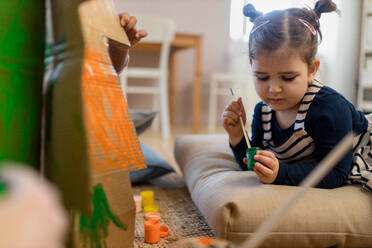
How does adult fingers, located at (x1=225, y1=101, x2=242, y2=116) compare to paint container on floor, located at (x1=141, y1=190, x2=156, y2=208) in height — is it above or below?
above

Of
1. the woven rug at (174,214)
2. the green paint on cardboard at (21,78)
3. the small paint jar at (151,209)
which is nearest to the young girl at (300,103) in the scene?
the woven rug at (174,214)

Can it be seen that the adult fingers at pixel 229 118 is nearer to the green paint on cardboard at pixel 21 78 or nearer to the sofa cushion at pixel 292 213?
the sofa cushion at pixel 292 213

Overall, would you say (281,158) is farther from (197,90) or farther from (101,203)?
(197,90)

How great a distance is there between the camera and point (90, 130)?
48 centimetres

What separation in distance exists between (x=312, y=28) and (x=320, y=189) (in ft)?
1.30

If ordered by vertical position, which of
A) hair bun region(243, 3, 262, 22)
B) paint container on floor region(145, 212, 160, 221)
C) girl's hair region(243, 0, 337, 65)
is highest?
hair bun region(243, 3, 262, 22)

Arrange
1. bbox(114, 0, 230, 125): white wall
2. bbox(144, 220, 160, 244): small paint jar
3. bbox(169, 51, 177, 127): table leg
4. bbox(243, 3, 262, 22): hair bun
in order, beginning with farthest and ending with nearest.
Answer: bbox(114, 0, 230, 125): white wall → bbox(169, 51, 177, 127): table leg → bbox(243, 3, 262, 22): hair bun → bbox(144, 220, 160, 244): small paint jar

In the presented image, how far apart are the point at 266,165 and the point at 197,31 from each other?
3316mm

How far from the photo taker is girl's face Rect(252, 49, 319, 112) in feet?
2.84

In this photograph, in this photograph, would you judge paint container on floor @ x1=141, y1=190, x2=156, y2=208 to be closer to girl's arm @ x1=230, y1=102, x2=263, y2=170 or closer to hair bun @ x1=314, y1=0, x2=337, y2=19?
girl's arm @ x1=230, y1=102, x2=263, y2=170

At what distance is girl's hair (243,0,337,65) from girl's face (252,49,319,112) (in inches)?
0.7

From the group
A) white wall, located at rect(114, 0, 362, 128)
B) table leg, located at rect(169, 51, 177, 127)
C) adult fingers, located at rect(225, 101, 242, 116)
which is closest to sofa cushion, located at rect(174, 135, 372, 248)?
adult fingers, located at rect(225, 101, 242, 116)

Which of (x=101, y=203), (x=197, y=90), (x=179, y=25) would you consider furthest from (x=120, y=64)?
(x=179, y=25)

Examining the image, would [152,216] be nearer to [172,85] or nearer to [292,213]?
[292,213]
